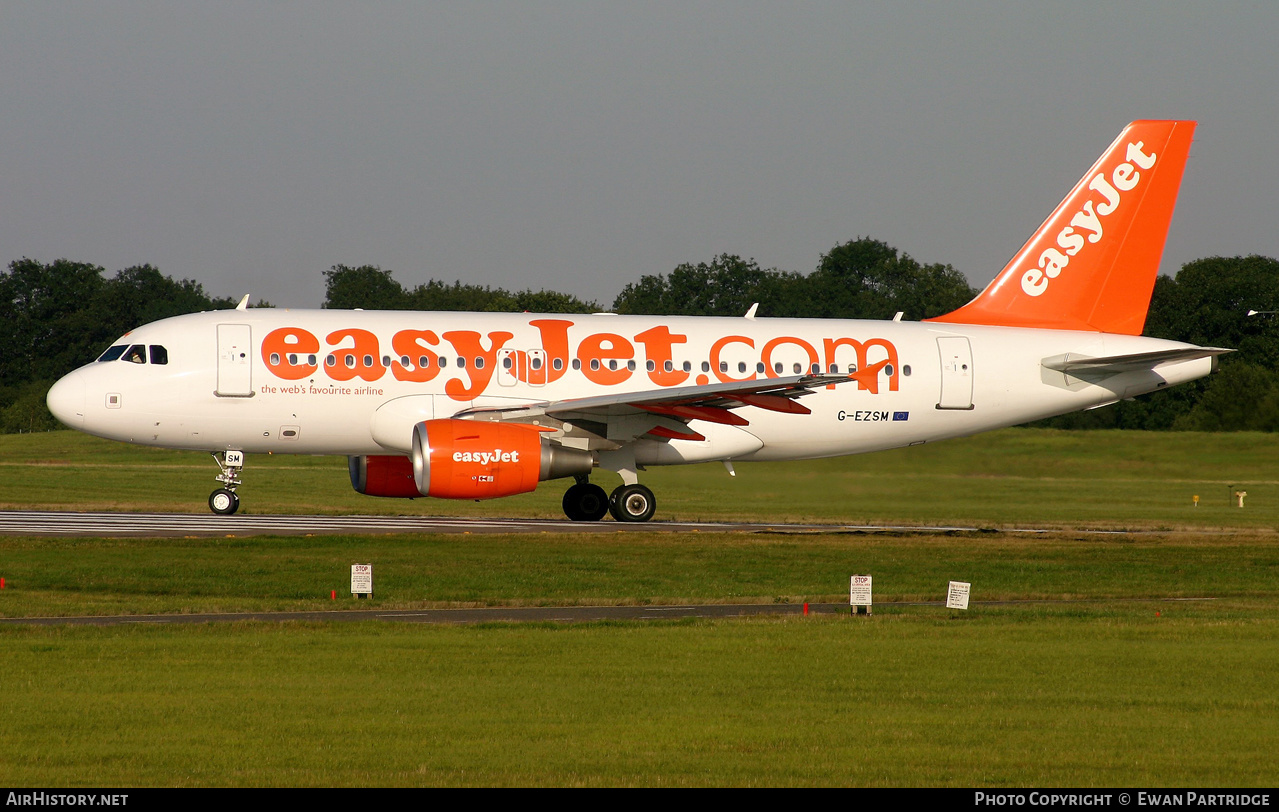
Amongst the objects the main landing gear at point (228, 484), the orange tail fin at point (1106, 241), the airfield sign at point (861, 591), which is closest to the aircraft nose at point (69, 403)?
the main landing gear at point (228, 484)

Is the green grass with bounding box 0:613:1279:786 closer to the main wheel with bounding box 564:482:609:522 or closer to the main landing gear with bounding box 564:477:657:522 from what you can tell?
the main landing gear with bounding box 564:477:657:522

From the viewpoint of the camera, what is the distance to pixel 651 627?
17141 millimetres

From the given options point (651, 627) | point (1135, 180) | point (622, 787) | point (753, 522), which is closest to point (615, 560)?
point (651, 627)

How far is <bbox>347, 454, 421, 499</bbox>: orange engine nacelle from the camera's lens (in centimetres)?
3098

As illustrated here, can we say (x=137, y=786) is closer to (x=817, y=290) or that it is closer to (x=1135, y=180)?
(x=1135, y=180)

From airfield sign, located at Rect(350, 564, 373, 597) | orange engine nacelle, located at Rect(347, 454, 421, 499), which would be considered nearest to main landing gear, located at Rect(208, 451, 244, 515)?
orange engine nacelle, located at Rect(347, 454, 421, 499)

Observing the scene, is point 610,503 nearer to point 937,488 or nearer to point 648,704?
point 937,488

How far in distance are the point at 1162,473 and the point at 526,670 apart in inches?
1202

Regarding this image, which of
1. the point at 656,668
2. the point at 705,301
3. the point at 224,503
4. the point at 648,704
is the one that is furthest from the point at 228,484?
the point at 705,301

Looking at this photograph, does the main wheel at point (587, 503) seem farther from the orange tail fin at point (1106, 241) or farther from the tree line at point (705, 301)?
the tree line at point (705, 301)

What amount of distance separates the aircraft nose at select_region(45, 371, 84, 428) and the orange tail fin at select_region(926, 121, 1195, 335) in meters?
19.5

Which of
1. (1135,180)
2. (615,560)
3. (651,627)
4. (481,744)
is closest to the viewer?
(481,744)

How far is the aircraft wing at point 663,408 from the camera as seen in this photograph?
28.3 metres

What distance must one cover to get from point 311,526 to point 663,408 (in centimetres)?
793
